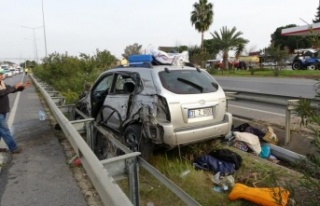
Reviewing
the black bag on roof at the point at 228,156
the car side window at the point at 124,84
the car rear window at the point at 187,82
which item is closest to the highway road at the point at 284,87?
the car rear window at the point at 187,82

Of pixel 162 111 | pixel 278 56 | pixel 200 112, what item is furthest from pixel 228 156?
pixel 278 56

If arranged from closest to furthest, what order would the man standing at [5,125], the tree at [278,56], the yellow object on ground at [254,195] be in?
the yellow object on ground at [254,195] < the man standing at [5,125] < the tree at [278,56]

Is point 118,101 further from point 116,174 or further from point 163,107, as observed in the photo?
point 116,174

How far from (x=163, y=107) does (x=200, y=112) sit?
2.16 feet

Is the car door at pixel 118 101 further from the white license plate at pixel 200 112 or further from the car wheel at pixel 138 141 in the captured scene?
the white license plate at pixel 200 112

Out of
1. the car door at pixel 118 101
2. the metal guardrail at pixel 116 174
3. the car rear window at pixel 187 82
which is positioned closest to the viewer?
the metal guardrail at pixel 116 174

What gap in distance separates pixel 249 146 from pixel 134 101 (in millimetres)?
2468

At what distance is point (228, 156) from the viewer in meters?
5.19

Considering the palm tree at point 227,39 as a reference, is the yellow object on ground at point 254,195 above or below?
below

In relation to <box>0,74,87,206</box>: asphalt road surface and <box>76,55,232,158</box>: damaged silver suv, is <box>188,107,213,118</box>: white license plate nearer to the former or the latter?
<box>76,55,232,158</box>: damaged silver suv

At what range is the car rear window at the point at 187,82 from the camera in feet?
16.8

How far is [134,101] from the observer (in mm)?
5402

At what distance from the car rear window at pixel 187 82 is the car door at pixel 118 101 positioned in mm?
683

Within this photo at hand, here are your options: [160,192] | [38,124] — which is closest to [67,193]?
[160,192]
